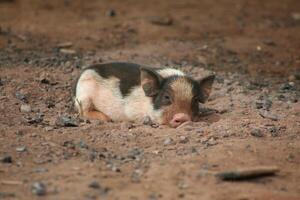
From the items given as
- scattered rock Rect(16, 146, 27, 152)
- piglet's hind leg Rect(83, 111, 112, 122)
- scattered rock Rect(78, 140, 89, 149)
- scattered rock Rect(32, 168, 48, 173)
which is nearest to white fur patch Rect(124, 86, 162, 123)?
piglet's hind leg Rect(83, 111, 112, 122)

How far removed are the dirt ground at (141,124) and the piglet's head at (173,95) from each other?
0.81ft

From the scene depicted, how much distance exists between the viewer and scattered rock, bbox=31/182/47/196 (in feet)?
18.2

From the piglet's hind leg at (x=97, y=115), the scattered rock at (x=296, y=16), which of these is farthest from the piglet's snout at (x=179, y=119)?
the scattered rock at (x=296, y=16)

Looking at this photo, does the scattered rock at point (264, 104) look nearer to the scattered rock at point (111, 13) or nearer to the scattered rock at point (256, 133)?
the scattered rock at point (256, 133)

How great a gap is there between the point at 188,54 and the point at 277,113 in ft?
11.4

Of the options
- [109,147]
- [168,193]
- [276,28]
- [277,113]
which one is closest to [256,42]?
[276,28]

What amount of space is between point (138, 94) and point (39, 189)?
3.05 metres

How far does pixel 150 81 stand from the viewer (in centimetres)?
813

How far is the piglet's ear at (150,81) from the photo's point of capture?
26.5ft

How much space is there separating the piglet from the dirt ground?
28cm

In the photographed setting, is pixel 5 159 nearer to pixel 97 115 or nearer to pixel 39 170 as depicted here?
pixel 39 170

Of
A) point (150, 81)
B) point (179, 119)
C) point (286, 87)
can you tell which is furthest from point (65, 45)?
point (179, 119)

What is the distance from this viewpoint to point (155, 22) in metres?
13.2

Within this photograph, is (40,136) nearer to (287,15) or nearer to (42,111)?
(42,111)
